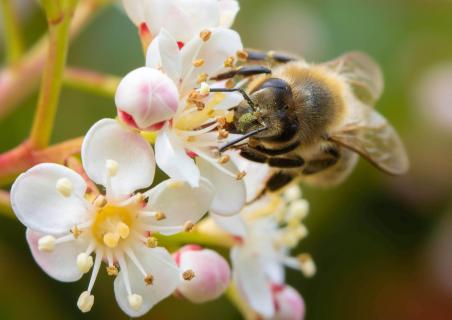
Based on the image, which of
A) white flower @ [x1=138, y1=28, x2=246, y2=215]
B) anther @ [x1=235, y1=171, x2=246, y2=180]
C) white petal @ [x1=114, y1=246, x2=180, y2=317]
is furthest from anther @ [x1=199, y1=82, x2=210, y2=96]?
white petal @ [x1=114, y1=246, x2=180, y2=317]

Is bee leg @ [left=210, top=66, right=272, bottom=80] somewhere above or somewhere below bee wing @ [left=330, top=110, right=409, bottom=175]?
above

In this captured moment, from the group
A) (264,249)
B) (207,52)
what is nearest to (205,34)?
(207,52)

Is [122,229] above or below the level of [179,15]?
below

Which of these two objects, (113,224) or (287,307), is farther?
(287,307)

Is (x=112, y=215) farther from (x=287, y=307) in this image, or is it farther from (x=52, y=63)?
(x=287, y=307)

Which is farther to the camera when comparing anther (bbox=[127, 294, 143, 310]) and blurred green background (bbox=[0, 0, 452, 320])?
blurred green background (bbox=[0, 0, 452, 320])

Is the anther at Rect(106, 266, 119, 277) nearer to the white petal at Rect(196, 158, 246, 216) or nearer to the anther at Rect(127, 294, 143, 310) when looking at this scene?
the anther at Rect(127, 294, 143, 310)
